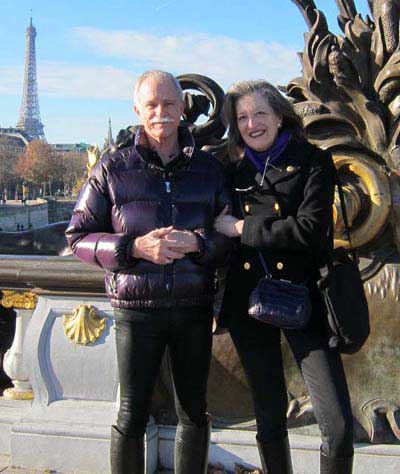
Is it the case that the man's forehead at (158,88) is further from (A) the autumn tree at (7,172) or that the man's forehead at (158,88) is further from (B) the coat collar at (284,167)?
(A) the autumn tree at (7,172)

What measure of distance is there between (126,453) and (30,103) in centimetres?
13626

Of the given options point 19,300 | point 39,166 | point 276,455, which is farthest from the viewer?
point 39,166

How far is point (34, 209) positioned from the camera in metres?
54.0

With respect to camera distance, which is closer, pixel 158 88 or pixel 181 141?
pixel 158 88

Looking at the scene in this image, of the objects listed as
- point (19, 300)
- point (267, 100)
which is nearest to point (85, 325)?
point (19, 300)

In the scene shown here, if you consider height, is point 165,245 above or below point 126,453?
above

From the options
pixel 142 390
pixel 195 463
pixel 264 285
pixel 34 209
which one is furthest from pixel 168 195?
pixel 34 209

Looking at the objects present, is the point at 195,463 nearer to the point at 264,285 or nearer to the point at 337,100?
the point at 264,285

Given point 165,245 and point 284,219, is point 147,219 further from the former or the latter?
point 284,219

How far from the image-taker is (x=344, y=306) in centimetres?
233

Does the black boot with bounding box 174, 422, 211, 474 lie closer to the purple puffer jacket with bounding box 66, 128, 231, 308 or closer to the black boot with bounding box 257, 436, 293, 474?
the black boot with bounding box 257, 436, 293, 474

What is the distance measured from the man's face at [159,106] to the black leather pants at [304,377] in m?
0.78

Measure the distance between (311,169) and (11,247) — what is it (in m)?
3.28

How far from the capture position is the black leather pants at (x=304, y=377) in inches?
92.4
